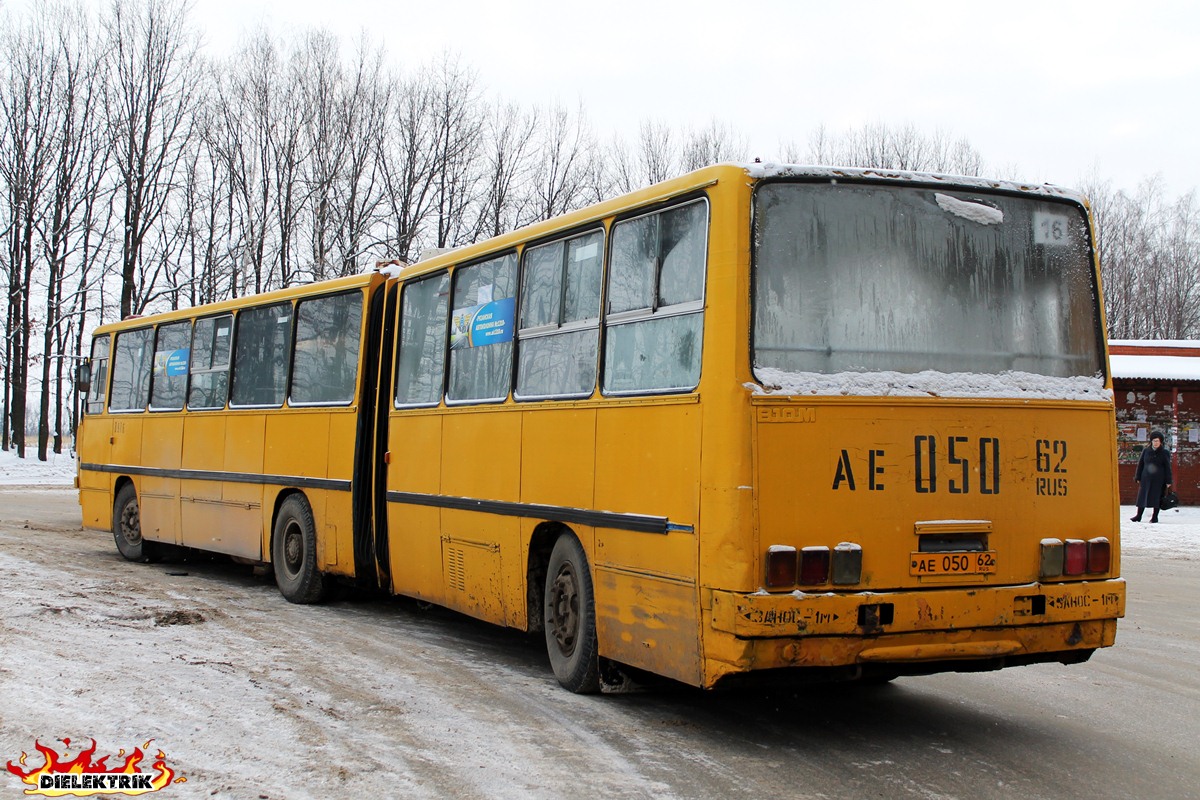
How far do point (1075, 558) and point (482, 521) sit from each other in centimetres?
396

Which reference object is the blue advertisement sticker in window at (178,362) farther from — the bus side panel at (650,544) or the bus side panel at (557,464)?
the bus side panel at (650,544)

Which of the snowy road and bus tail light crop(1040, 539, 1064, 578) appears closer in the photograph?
the snowy road

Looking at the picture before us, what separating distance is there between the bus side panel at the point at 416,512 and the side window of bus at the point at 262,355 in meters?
2.49

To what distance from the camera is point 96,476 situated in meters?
16.3

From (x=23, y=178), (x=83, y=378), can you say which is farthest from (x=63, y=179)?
(x=83, y=378)

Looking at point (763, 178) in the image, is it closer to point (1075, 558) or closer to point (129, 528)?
point (1075, 558)

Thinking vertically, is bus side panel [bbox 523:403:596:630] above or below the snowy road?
above

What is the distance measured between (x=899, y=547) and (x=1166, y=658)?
166 inches

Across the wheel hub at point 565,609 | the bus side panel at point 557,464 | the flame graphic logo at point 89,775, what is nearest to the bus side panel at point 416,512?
the bus side panel at point 557,464

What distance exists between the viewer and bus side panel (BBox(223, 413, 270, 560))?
1270 centimetres

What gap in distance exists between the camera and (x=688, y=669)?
6.41 m

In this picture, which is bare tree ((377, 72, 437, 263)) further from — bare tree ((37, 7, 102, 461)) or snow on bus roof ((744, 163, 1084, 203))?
snow on bus roof ((744, 163, 1084, 203))

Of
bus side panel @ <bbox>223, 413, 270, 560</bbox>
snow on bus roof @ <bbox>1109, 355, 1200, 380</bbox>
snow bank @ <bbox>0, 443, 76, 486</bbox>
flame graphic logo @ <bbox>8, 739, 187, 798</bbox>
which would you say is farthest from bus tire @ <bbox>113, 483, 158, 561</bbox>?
snow bank @ <bbox>0, 443, 76, 486</bbox>

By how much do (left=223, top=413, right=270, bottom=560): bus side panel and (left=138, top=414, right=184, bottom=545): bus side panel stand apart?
115 centimetres
